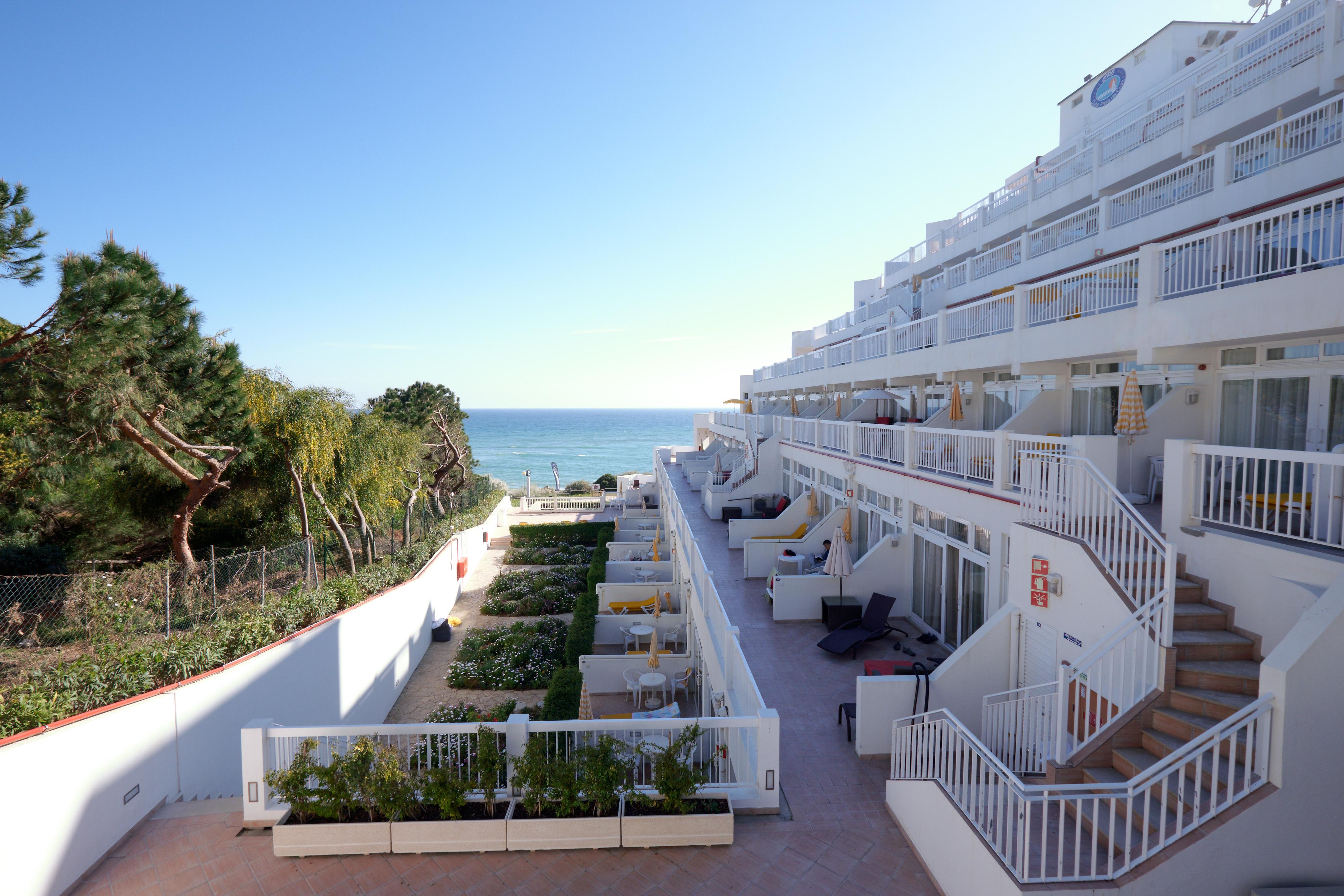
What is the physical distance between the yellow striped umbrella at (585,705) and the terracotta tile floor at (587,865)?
20.9 feet

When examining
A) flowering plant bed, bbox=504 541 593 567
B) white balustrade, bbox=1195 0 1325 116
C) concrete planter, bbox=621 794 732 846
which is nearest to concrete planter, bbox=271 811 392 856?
concrete planter, bbox=621 794 732 846

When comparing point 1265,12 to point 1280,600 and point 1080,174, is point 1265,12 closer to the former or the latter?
point 1080,174

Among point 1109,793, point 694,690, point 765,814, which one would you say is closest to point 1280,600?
point 1109,793

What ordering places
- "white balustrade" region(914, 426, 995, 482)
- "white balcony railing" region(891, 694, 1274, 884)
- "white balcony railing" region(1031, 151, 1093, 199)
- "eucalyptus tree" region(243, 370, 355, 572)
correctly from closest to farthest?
1. "white balcony railing" region(891, 694, 1274, 884)
2. "white balustrade" region(914, 426, 995, 482)
3. "eucalyptus tree" region(243, 370, 355, 572)
4. "white balcony railing" region(1031, 151, 1093, 199)

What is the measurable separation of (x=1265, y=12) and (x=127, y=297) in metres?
31.3

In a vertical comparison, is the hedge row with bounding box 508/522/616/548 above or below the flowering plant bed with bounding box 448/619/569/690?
above

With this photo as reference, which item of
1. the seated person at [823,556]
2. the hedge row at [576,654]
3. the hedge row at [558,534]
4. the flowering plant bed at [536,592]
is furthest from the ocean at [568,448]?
the seated person at [823,556]

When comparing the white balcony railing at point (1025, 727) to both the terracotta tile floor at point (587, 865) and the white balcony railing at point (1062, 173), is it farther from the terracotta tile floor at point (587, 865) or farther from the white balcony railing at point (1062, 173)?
the white balcony railing at point (1062, 173)

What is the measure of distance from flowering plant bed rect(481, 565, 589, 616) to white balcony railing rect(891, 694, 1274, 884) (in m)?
16.9

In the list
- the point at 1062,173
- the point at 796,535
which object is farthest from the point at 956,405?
the point at 1062,173

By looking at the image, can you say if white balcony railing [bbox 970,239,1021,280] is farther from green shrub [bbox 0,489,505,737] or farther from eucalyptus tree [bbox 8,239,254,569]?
eucalyptus tree [bbox 8,239,254,569]

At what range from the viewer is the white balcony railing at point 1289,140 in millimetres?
9023

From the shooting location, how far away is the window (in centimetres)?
717

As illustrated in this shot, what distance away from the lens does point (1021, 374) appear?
489 inches
